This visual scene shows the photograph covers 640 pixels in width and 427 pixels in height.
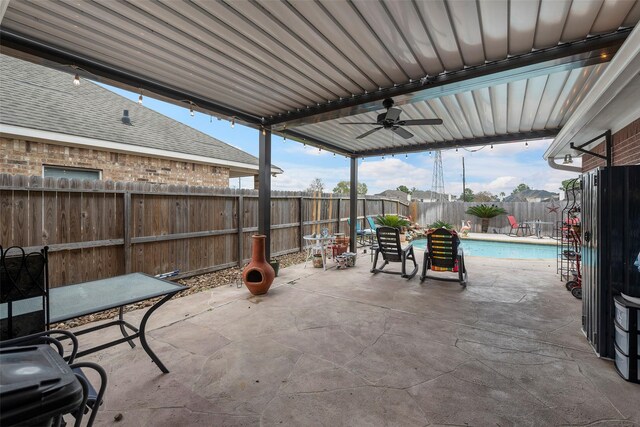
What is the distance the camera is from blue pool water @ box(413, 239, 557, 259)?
8.88m

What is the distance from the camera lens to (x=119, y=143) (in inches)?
226

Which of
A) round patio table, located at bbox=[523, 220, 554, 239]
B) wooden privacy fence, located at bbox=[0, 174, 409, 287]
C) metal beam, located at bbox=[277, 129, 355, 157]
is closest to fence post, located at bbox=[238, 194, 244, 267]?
wooden privacy fence, located at bbox=[0, 174, 409, 287]

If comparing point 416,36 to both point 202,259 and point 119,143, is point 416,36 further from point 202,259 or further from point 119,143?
point 119,143

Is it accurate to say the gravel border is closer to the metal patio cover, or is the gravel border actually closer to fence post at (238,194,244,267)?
fence post at (238,194,244,267)

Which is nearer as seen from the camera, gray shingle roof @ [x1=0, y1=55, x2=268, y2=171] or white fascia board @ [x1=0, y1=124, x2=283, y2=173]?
white fascia board @ [x1=0, y1=124, x2=283, y2=173]

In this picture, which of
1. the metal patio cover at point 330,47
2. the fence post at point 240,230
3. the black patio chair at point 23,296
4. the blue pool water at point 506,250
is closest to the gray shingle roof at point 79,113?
the fence post at point 240,230

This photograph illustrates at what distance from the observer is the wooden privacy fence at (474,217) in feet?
42.1

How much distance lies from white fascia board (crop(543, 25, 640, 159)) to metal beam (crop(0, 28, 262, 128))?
414cm

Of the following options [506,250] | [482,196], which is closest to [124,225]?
[506,250]

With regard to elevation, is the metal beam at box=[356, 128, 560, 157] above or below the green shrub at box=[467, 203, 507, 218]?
above

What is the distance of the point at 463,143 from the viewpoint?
20.0 feet

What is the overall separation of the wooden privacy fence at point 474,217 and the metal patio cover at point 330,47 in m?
11.3

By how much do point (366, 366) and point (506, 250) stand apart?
32.2ft

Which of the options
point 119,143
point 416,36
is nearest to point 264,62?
point 416,36
